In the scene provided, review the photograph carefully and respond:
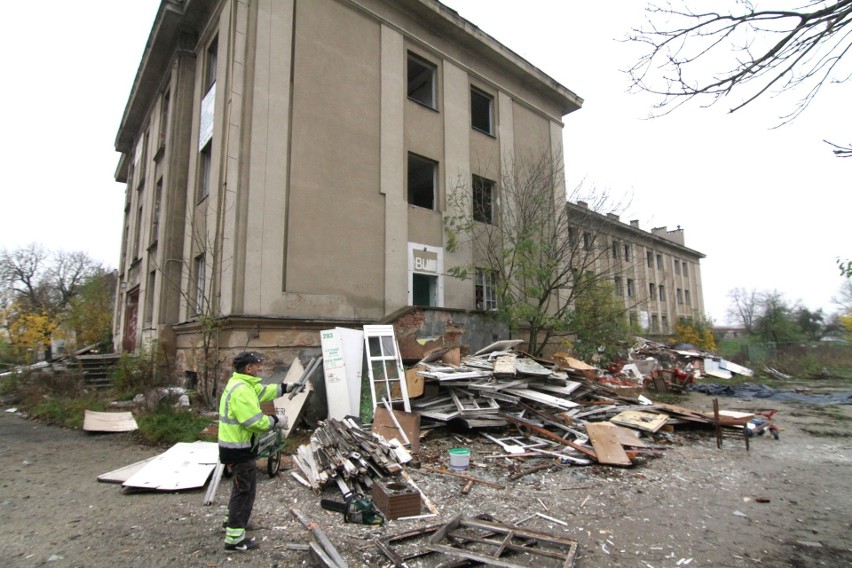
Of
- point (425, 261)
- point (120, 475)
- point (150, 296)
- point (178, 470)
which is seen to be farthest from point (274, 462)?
point (150, 296)

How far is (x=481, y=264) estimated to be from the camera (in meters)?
14.4

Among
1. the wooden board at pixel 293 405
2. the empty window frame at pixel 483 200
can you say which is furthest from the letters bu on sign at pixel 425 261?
the wooden board at pixel 293 405

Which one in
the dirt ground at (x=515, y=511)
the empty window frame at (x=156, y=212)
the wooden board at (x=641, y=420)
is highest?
the empty window frame at (x=156, y=212)

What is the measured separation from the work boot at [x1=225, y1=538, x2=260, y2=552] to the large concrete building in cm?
583

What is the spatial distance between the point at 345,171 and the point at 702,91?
9.05 m

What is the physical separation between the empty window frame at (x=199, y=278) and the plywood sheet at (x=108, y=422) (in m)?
2.99

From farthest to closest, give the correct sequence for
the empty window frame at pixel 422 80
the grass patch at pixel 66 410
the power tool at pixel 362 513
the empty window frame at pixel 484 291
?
1. the empty window frame at pixel 484 291
2. the empty window frame at pixel 422 80
3. the grass patch at pixel 66 410
4. the power tool at pixel 362 513

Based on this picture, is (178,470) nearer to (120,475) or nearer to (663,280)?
(120,475)

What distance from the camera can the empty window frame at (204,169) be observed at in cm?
1246

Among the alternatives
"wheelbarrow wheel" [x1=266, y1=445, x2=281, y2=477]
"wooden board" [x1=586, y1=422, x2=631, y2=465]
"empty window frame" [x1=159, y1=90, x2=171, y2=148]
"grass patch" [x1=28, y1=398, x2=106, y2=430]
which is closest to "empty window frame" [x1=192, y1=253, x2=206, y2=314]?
"grass patch" [x1=28, y1=398, x2=106, y2=430]

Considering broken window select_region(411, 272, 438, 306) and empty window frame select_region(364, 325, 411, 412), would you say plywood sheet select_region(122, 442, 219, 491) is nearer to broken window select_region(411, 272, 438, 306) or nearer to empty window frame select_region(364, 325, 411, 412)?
empty window frame select_region(364, 325, 411, 412)

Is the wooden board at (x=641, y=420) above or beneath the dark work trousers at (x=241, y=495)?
beneath

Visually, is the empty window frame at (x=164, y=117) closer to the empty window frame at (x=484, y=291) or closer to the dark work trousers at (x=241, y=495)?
the empty window frame at (x=484, y=291)

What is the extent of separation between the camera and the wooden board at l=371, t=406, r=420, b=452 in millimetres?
7370
